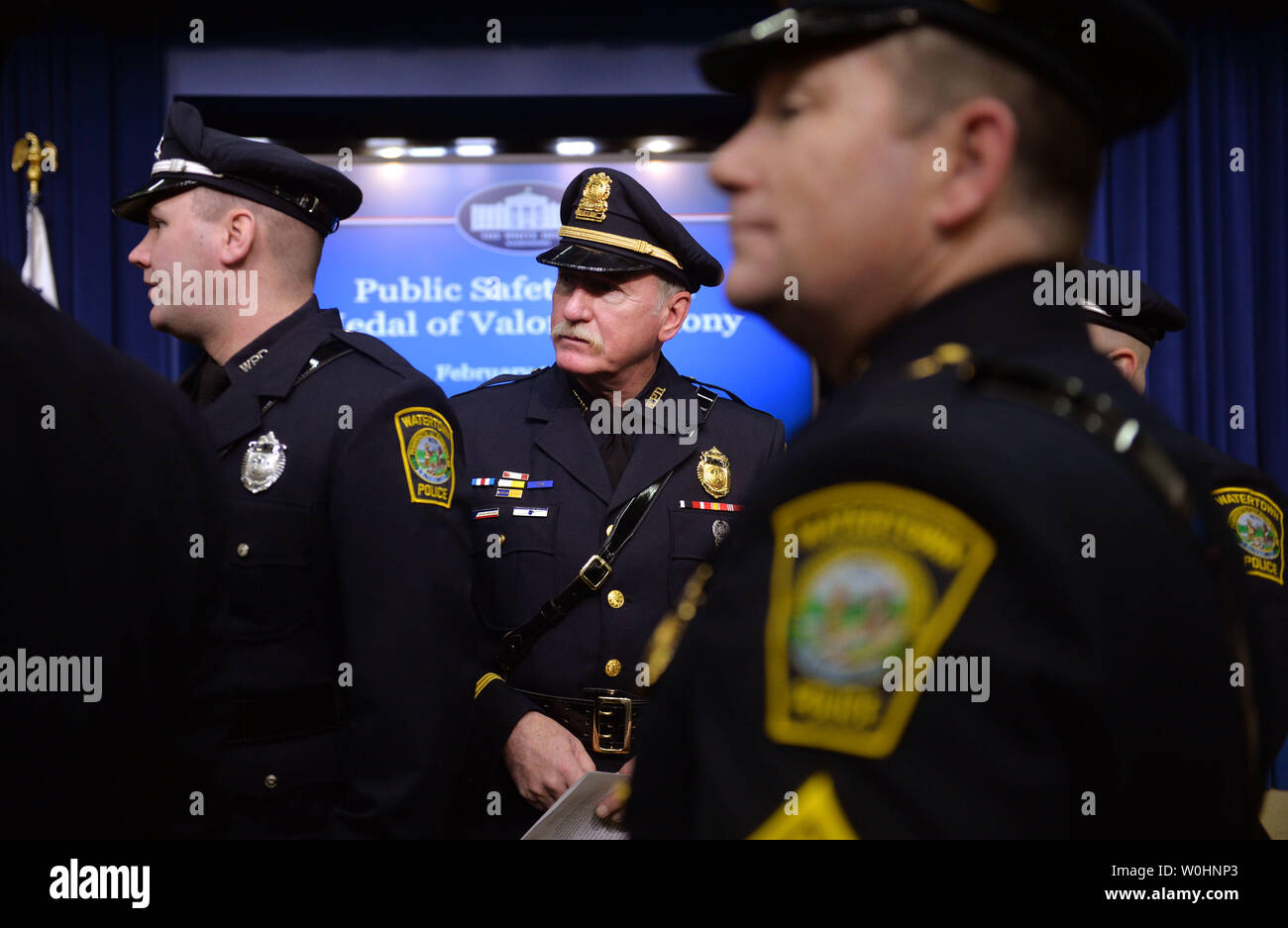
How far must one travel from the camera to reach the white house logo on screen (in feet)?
12.6

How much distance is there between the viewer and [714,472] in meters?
2.25

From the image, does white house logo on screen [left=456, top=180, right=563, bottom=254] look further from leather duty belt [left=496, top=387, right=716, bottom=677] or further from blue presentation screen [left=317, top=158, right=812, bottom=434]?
leather duty belt [left=496, top=387, right=716, bottom=677]

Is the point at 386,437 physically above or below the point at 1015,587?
above

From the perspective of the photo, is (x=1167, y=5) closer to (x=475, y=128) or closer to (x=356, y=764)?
(x=475, y=128)

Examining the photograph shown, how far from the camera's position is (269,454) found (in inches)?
63.2

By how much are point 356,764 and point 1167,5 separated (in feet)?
12.9

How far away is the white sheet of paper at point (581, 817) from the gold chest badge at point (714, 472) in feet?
2.98

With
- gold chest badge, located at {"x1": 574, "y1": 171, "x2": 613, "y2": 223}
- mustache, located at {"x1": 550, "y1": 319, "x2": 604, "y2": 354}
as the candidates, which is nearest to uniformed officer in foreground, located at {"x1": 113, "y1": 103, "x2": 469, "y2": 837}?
mustache, located at {"x1": 550, "y1": 319, "x2": 604, "y2": 354}

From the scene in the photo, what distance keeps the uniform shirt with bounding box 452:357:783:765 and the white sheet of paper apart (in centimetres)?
61

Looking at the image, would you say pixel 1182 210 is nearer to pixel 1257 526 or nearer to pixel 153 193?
pixel 1257 526

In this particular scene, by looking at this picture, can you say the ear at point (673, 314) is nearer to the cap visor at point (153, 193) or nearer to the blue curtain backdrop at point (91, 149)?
the cap visor at point (153, 193)

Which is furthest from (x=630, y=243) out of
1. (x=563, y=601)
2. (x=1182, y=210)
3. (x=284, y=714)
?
(x=1182, y=210)

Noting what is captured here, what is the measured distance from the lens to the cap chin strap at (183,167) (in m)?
1.81

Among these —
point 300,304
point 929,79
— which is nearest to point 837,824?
point 929,79
